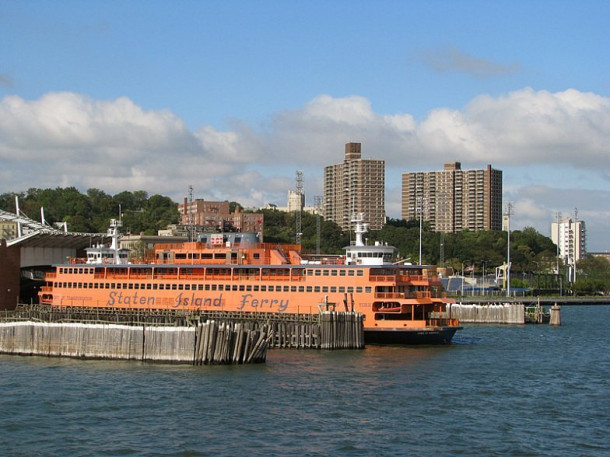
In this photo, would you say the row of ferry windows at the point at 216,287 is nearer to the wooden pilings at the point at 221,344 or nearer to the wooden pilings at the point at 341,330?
the wooden pilings at the point at 341,330

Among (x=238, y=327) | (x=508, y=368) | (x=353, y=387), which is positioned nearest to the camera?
(x=353, y=387)

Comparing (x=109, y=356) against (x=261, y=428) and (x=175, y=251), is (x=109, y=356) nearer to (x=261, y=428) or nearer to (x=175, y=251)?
(x=261, y=428)

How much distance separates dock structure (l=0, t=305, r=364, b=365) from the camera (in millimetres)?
51656

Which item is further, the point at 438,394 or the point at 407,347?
the point at 407,347

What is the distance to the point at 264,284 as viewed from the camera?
72.4 metres

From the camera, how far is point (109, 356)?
5441 centimetres

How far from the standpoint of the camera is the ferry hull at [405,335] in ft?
214

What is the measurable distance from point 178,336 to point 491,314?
57.3m

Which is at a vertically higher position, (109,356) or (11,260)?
(11,260)

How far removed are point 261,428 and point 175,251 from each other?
144ft

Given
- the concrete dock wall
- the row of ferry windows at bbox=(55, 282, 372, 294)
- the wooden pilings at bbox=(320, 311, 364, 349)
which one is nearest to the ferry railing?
the row of ferry windows at bbox=(55, 282, 372, 294)

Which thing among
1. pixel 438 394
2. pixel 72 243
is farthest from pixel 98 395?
pixel 72 243

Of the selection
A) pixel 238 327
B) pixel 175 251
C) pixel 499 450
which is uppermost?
pixel 175 251

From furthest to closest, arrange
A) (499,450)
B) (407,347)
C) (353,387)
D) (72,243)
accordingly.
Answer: (72,243) → (407,347) → (353,387) → (499,450)
